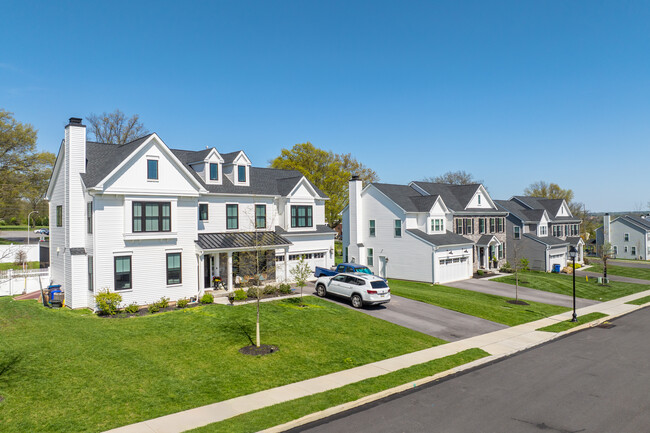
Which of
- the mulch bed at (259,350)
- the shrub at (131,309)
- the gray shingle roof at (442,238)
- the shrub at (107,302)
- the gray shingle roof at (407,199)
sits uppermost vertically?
the gray shingle roof at (407,199)

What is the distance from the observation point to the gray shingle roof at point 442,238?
37.1 m

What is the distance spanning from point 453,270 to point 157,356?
2953cm

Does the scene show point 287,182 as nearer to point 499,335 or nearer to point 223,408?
point 499,335

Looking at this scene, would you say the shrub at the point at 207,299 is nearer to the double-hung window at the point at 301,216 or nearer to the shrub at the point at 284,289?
the shrub at the point at 284,289

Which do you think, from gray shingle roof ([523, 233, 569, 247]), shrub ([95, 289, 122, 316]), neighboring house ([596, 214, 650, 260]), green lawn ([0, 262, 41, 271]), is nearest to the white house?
gray shingle roof ([523, 233, 569, 247])

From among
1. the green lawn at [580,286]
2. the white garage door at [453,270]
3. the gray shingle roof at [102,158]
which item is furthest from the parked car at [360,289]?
the green lawn at [580,286]

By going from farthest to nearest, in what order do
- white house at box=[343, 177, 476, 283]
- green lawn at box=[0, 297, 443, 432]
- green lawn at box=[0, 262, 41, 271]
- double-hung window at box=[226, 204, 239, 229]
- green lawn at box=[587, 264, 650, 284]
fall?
green lawn at box=[587, 264, 650, 284], green lawn at box=[0, 262, 41, 271], white house at box=[343, 177, 476, 283], double-hung window at box=[226, 204, 239, 229], green lawn at box=[0, 297, 443, 432]

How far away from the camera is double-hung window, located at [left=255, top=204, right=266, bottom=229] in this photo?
3080 cm

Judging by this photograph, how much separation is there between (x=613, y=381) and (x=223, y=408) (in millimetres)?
13045

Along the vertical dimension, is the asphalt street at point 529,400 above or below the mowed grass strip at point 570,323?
above

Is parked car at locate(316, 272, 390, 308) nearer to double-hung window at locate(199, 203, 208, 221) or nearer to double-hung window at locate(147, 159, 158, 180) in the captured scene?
double-hung window at locate(199, 203, 208, 221)

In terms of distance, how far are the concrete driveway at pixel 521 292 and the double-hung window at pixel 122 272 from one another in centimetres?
2549

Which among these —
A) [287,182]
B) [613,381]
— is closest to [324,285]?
[287,182]

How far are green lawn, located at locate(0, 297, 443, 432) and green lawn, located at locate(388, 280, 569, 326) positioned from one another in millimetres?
7118
